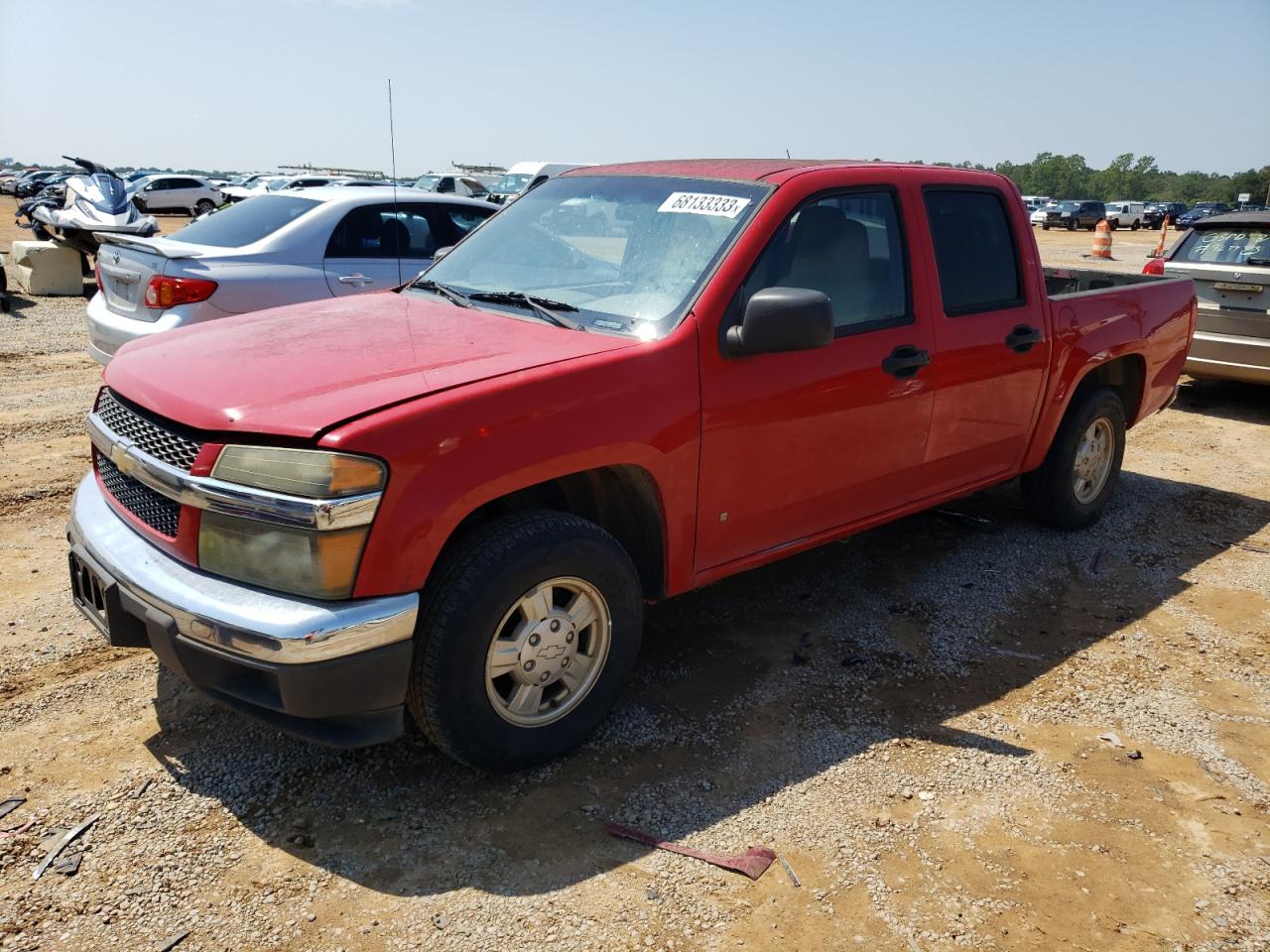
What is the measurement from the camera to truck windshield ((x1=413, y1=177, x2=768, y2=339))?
138 inches

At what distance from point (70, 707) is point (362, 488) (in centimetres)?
177

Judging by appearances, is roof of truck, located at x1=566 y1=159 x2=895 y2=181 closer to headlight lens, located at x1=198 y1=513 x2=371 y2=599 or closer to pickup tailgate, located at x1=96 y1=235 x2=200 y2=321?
headlight lens, located at x1=198 y1=513 x2=371 y2=599

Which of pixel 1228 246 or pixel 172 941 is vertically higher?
pixel 1228 246

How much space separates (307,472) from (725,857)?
163cm

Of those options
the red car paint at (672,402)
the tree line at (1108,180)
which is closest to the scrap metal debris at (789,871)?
the red car paint at (672,402)

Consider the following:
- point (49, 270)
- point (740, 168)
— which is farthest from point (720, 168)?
point (49, 270)

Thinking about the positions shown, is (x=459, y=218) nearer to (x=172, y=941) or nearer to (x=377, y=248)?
(x=377, y=248)

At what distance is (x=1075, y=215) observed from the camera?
47.8 metres

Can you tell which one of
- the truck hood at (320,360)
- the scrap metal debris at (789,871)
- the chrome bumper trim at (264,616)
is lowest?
the scrap metal debris at (789,871)

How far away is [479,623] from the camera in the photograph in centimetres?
286

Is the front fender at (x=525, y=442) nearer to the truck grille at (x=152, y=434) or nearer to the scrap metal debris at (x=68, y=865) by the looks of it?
the truck grille at (x=152, y=434)

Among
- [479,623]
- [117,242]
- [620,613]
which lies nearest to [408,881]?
[479,623]

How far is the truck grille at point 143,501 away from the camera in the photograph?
9.55ft

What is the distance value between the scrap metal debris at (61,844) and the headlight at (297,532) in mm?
934
